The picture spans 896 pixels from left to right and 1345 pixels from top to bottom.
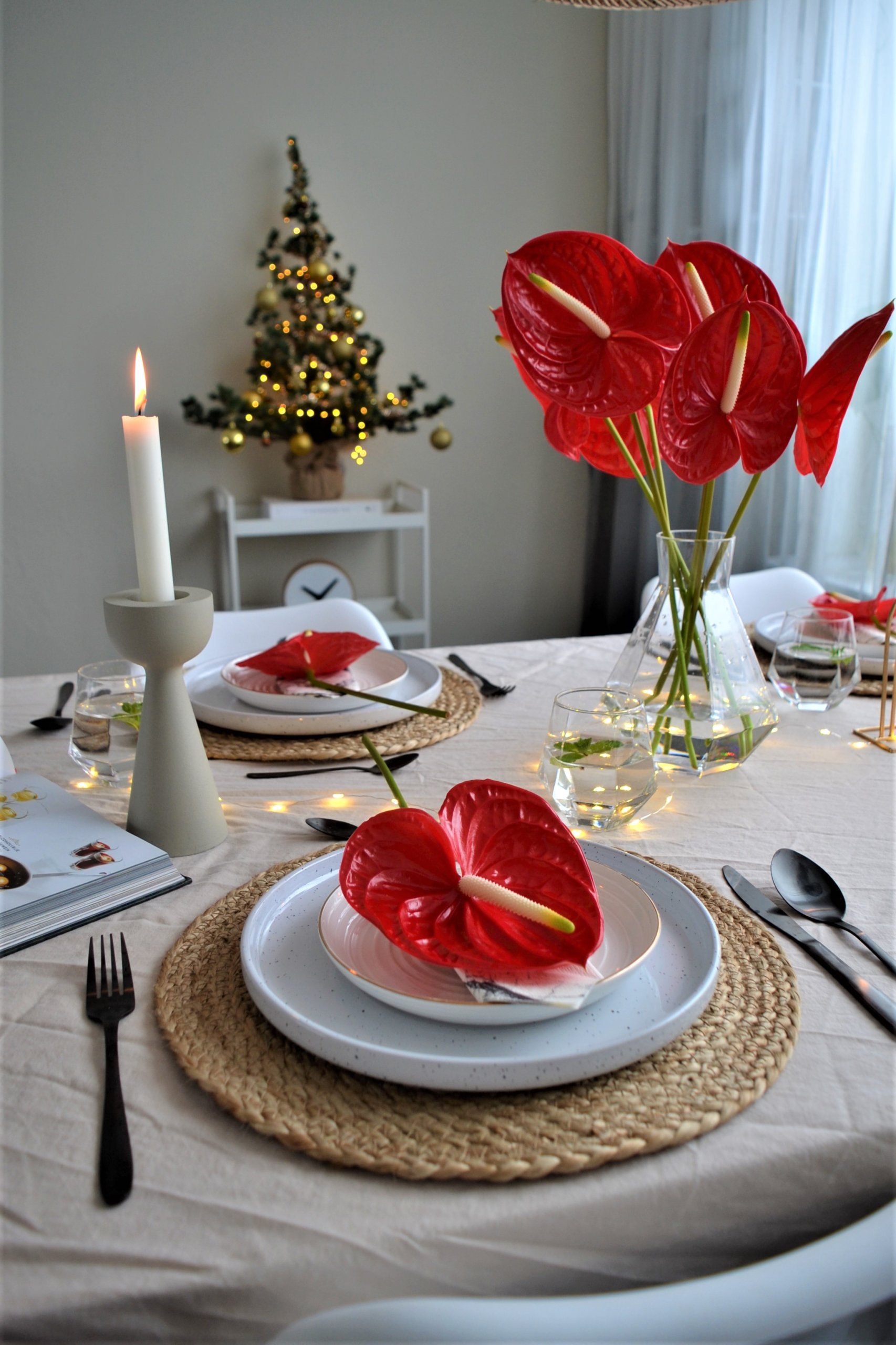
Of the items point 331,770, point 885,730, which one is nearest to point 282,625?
point 331,770

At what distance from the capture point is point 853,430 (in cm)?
209

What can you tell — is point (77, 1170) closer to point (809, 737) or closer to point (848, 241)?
point (809, 737)

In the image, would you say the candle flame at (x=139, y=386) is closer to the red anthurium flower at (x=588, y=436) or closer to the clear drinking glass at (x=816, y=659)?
the red anthurium flower at (x=588, y=436)

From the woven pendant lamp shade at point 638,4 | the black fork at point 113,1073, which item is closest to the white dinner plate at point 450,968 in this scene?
the black fork at point 113,1073

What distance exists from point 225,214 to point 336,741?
215 centimetres

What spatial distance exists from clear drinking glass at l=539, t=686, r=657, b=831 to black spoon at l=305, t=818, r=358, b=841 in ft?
0.57

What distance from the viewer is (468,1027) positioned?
19.7 inches

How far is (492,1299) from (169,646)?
50cm

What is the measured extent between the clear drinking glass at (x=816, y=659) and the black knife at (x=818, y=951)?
41cm

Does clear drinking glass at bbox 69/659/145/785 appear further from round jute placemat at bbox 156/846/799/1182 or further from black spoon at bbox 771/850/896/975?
black spoon at bbox 771/850/896/975

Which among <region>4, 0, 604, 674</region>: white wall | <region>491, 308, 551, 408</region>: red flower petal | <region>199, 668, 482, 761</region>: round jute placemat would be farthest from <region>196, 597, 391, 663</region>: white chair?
<region>4, 0, 604, 674</region>: white wall

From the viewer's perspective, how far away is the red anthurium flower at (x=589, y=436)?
36.4 inches

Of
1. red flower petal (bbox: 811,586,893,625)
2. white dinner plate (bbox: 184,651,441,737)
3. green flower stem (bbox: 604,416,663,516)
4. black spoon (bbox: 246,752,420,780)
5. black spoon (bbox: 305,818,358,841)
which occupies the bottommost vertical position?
black spoon (bbox: 246,752,420,780)

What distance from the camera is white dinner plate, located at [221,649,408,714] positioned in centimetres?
99
